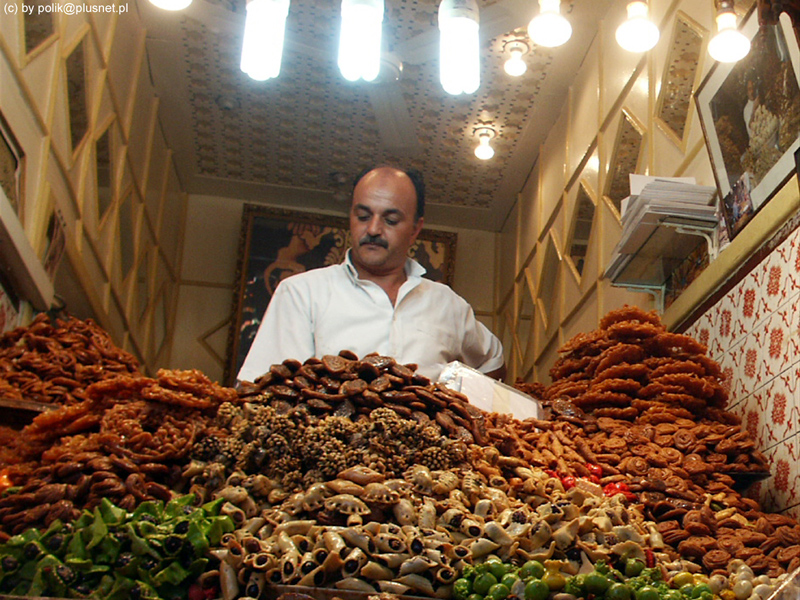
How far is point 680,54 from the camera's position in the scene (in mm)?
4594

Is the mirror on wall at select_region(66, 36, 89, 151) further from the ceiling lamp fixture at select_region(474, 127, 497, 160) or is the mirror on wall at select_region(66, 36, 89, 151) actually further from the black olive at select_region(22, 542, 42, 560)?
the black olive at select_region(22, 542, 42, 560)

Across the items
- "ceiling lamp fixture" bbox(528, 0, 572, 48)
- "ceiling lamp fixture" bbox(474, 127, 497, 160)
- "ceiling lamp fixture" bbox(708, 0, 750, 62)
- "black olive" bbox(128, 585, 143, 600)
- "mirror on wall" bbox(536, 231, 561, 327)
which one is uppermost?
"ceiling lamp fixture" bbox(474, 127, 497, 160)

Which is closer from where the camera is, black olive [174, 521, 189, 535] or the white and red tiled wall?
black olive [174, 521, 189, 535]

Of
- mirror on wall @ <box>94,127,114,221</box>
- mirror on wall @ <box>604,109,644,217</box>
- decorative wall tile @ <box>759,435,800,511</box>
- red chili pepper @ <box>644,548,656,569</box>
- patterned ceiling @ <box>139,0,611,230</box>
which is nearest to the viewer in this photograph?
red chili pepper @ <box>644,548,656,569</box>

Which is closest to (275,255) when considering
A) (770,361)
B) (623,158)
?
(623,158)

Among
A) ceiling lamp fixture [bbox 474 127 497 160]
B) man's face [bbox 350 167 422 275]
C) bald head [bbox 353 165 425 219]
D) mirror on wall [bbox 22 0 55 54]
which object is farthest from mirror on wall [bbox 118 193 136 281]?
ceiling lamp fixture [bbox 474 127 497 160]

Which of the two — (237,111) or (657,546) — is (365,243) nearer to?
(657,546)

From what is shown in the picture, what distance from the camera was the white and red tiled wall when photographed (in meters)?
3.07

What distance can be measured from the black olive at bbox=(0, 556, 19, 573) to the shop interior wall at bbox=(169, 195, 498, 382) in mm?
6426

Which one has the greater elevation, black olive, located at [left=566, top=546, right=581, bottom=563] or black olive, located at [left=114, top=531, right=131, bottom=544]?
black olive, located at [left=566, top=546, right=581, bottom=563]

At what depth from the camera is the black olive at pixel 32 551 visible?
1904 millimetres

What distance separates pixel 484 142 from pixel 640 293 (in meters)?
3.12

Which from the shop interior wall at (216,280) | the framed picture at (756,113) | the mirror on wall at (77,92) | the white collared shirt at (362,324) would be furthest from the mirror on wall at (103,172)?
the framed picture at (756,113)

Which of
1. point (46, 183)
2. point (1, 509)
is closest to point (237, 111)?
point (46, 183)
